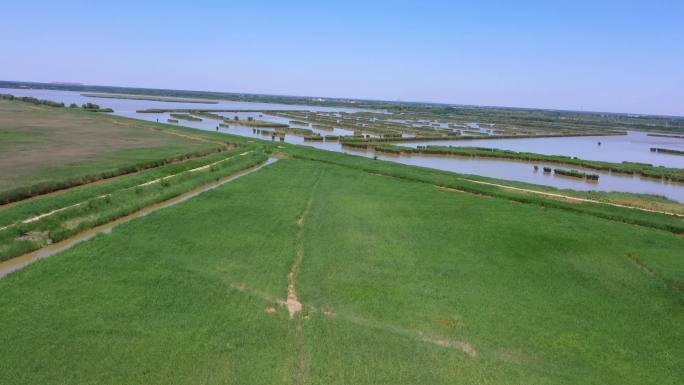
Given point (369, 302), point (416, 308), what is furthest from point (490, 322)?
point (369, 302)

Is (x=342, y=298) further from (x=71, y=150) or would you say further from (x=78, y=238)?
(x=71, y=150)

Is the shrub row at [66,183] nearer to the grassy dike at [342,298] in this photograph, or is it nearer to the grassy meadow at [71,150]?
the grassy meadow at [71,150]

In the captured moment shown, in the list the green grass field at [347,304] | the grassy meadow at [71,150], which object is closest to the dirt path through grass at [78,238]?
the green grass field at [347,304]

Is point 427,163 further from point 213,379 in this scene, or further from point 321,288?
point 213,379

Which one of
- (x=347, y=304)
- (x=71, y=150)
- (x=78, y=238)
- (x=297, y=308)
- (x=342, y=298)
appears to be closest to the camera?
(x=297, y=308)

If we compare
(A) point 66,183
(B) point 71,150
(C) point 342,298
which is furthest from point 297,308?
(B) point 71,150

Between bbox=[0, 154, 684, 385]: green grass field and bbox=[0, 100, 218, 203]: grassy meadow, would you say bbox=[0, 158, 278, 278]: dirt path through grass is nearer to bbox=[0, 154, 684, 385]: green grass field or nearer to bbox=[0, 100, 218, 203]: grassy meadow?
bbox=[0, 154, 684, 385]: green grass field

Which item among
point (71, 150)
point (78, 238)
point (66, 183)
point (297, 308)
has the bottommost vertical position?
point (297, 308)

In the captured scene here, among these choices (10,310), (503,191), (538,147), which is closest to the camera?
(10,310)
